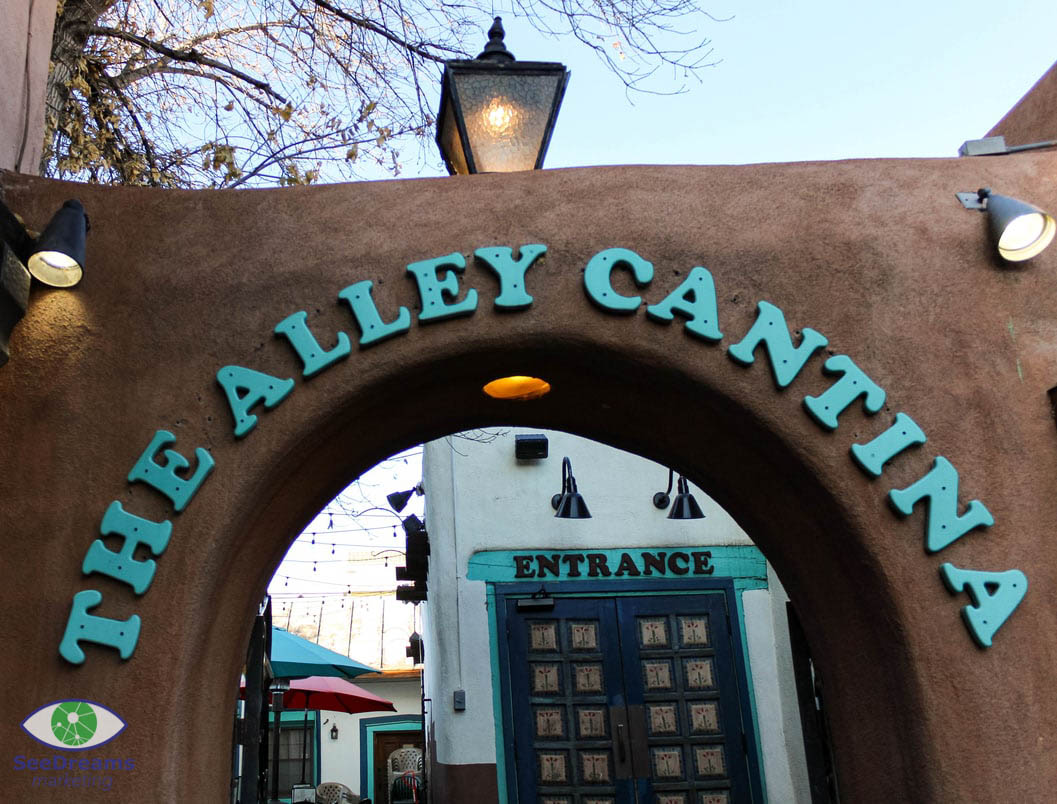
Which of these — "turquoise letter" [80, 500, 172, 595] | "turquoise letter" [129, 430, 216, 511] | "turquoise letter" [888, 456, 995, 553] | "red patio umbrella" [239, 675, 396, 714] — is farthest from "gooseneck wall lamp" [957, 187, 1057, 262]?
"red patio umbrella" [239, 675, 396, 714]

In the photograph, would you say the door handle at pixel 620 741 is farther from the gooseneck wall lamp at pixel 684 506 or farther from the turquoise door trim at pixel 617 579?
the gooseneck wall lamp at pixel 684 506

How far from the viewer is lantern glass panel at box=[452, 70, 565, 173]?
Result: 187 inches

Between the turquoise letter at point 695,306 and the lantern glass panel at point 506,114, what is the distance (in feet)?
3.77

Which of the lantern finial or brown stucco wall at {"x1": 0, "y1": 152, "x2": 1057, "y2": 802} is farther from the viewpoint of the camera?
the lantern finial

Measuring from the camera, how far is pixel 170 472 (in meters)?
3.88

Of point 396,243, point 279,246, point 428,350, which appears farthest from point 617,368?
point 279,246

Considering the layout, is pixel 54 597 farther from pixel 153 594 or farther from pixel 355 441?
pixel 355 441

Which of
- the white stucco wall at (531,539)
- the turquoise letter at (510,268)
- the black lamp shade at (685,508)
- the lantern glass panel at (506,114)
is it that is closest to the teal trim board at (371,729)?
the white stucco wall at (531,539)

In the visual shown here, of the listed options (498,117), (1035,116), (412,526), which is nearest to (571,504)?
(412,526)

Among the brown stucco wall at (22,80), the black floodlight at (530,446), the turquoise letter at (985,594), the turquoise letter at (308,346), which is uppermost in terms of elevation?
the brown stucco wall at (22,80)

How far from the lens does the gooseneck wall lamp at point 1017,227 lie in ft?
13.6

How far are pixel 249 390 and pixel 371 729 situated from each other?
1897cm

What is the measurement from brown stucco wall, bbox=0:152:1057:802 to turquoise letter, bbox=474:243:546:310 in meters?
0.07

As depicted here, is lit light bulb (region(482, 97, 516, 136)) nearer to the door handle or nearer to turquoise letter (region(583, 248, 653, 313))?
turquoise letter (region(583, 248, 653, 313))
